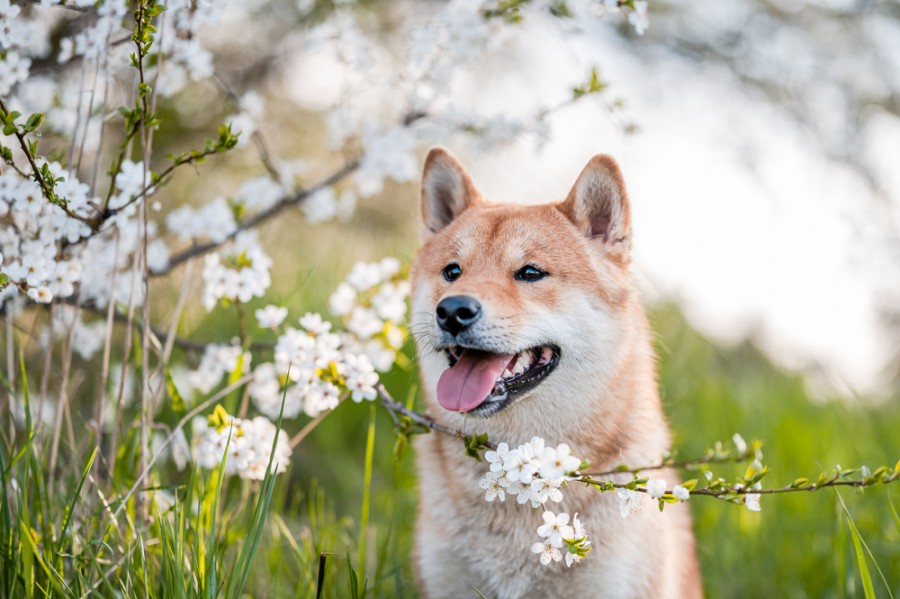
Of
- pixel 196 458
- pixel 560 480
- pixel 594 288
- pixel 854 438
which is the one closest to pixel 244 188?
pixel 196 458

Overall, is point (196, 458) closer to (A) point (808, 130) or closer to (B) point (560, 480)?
(B) point (560, 480)

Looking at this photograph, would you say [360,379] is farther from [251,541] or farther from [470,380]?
[251,541]

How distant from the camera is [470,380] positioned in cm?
285

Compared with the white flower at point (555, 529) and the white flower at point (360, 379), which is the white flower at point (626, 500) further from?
the white flower at point (360, 379)

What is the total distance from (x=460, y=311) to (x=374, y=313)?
88cm

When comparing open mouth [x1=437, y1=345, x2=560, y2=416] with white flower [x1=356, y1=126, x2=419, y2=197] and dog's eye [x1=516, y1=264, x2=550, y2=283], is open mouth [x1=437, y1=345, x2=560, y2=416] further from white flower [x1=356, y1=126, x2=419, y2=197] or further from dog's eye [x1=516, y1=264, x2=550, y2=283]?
white flower [x1=356, y1=126, x2=419, y2=197]

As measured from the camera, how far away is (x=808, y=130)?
623cm

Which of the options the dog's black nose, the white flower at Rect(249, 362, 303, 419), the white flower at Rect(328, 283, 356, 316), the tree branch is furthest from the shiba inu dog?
the tree branch

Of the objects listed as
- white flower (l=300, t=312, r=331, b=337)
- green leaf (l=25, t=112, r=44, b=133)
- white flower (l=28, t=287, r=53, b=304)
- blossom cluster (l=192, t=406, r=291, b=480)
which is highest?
green leaf (l=25, t=112, r=44, b=133)

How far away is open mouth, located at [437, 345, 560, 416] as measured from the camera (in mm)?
2801

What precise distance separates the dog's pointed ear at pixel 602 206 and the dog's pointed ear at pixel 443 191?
0.46 meters

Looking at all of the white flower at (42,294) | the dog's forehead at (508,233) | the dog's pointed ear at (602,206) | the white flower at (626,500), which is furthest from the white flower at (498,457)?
the white flower at (42,294)

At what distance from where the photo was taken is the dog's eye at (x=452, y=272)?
3.23 metres

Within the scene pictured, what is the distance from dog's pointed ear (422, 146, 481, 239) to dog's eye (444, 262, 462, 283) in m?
0.42
